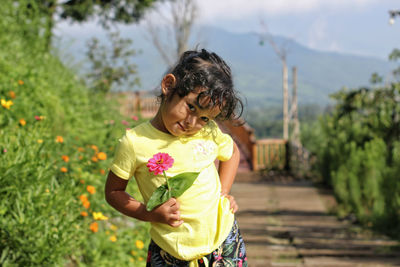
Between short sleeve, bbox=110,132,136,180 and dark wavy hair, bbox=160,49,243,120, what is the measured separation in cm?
20

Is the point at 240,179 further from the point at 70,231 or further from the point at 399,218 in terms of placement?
the point at 70,231

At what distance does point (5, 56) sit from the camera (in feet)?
13.7

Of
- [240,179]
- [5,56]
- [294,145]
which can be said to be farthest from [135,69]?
[5,56]

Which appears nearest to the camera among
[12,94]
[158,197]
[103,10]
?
[158,197]

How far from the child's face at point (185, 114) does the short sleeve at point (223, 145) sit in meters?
0.17

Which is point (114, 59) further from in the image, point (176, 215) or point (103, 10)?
point (176, 215)

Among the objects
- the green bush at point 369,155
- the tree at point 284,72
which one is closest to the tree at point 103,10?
the green bush at point 369,155

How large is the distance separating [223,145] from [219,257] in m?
0.38

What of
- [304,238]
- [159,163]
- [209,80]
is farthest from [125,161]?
[304,238]

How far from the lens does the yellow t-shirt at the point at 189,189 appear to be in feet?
4.81

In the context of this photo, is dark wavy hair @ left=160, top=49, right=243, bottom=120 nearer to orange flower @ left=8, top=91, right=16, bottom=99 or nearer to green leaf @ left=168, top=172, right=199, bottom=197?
green leaf @ left=168, top=172, right=199, bottom=197

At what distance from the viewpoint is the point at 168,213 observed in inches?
55.7

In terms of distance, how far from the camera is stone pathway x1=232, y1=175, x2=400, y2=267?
13.4ft

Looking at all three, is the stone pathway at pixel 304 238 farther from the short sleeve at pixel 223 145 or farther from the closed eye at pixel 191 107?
the closed eye at pixel 191 107
